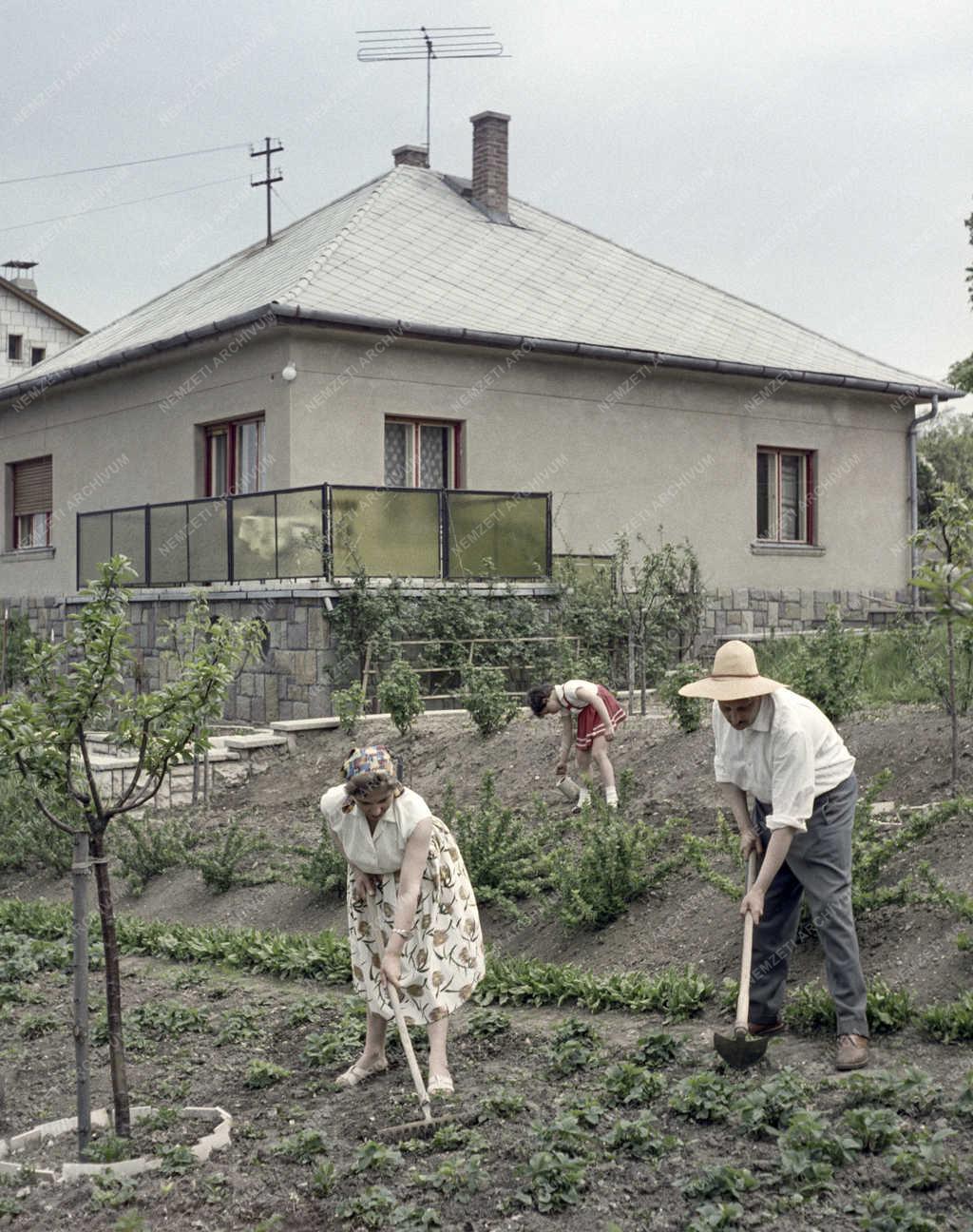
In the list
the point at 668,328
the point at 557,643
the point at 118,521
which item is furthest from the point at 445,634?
the point at 668,328

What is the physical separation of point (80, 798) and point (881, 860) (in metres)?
3.57

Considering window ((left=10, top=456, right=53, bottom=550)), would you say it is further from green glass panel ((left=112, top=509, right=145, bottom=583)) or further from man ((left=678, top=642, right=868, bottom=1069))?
man ((left=678, top=642, right=868, bottom=1069))

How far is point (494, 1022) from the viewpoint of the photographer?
21.1ft

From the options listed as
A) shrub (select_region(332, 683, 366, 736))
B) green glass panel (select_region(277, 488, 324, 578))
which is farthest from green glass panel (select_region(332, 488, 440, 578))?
shrub (select_region(332, 683, 366, 736))

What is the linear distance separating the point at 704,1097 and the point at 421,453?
12.6 meters

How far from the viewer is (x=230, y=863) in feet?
32.8

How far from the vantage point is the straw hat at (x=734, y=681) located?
552 cm

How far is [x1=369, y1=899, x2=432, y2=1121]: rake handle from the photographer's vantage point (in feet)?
17.3

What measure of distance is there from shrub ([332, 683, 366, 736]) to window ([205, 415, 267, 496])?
15.0ft

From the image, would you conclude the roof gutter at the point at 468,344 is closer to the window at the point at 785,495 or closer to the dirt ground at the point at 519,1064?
the window at the point at 785,495

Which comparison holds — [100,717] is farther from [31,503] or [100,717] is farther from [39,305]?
[39,305]

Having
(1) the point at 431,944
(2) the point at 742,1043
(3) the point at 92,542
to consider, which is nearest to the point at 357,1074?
(1) the point at 431,944

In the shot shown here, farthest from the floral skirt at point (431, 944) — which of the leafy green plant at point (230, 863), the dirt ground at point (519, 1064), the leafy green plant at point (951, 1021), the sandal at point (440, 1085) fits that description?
the leafy green plant at point (230, 863)

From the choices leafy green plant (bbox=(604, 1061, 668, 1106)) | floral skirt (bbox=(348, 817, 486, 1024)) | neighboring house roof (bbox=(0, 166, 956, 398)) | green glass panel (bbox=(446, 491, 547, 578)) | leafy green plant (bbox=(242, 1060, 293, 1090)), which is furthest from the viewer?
neighboring house roof (bbox=(0, 166, 956, 398))
